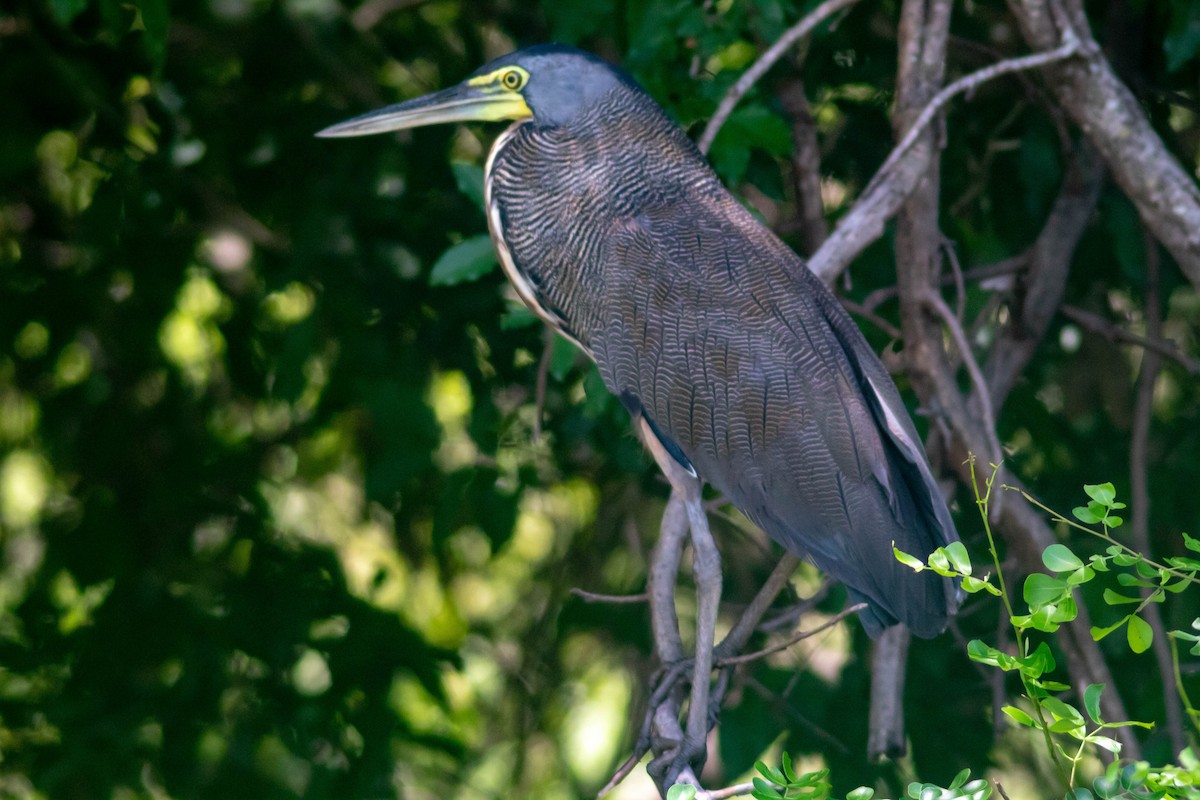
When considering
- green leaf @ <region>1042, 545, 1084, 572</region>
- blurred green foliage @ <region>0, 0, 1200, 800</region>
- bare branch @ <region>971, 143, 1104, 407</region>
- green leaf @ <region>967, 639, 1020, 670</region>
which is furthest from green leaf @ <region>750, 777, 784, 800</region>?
bare branch @ <region>971, 143, 1104, 407</region>

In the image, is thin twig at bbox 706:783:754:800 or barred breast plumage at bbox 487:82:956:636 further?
barred breast plumage at bbox 487:82:956:636

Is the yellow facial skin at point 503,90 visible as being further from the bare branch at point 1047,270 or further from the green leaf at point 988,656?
the green leaf at point 988,656

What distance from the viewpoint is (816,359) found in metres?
2.25

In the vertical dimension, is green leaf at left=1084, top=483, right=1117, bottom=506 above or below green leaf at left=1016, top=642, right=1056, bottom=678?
above

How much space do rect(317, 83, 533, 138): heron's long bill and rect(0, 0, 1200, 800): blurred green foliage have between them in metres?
0.42

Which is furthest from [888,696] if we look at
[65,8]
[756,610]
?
[65,8]

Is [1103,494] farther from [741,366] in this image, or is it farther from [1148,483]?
[1148,483]

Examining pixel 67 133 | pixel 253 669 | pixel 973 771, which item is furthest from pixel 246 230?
pixel 973 771

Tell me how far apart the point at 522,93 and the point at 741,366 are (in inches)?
28.1

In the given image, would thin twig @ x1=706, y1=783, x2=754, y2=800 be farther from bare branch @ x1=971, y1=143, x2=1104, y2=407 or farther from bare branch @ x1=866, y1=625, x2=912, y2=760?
bare branch @ x1=971, y1=143, x2=1104, y2=407

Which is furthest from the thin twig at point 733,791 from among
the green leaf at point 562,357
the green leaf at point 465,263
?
the green leaf at point 465,263

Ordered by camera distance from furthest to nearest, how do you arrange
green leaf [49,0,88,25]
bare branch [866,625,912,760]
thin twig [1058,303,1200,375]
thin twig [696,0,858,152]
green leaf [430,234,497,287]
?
thin twig [1058,303,1200,375] < bare branch [866,625,912,760] < green leaf [430,234,497,287] < thin twig [696,0,858,152] < green leaf [49,0,88,25]

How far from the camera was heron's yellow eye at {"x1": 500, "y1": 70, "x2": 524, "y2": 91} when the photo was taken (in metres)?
2.50

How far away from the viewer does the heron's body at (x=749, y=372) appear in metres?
2.21
